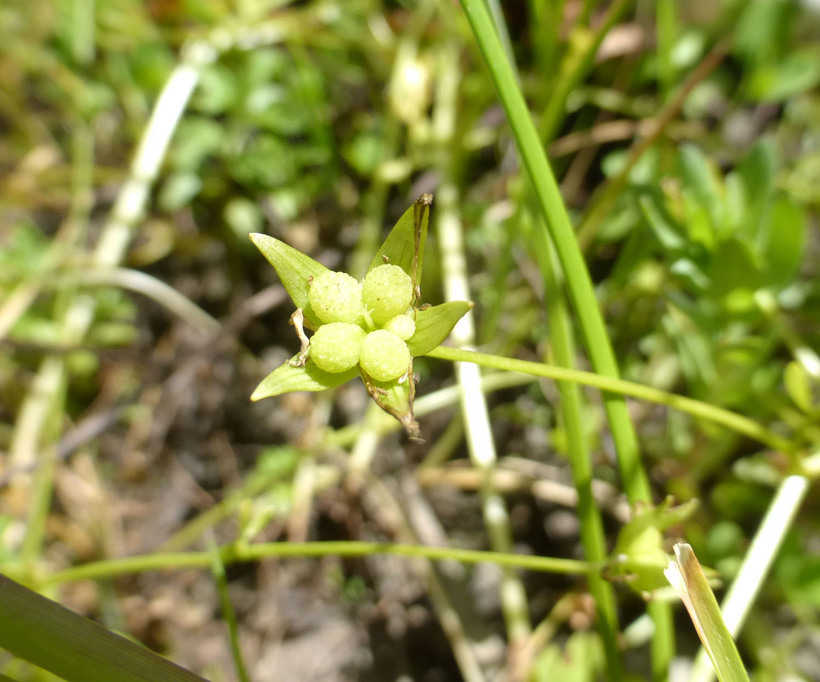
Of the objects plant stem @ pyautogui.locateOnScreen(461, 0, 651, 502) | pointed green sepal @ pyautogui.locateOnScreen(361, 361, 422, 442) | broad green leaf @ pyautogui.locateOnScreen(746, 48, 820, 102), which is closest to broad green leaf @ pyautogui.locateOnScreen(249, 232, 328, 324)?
pointed green sepal @ pyautogui.locateOnScreen(361, 361, 422, 442)

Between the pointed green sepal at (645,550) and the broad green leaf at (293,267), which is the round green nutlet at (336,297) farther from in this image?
the pointed green sepal at (645,550)

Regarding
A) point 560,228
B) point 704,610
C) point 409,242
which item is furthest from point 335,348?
point 704,610

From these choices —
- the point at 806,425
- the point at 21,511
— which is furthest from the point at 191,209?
the point at 806,425

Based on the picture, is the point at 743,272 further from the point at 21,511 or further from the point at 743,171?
the point at 21,511

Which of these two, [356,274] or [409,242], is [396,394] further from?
[356,274]

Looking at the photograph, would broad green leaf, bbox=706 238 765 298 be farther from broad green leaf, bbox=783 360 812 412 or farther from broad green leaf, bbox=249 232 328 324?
broad green leaf, bbox=249 232 328 324

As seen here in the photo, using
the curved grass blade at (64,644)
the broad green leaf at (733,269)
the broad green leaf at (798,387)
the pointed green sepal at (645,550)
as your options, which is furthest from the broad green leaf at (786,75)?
the curved grass blade at (64,644)
